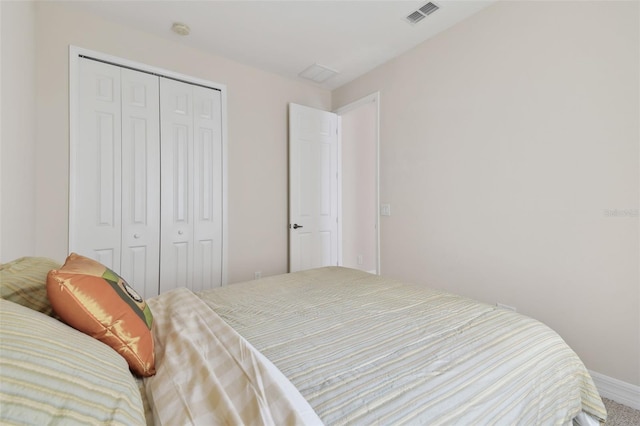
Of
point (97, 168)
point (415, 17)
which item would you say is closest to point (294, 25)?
point (415, 17)

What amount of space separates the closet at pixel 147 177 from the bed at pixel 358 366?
53.9 inches

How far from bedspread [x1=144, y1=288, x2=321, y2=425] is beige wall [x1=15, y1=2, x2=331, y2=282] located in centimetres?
158

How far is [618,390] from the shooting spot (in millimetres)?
1702

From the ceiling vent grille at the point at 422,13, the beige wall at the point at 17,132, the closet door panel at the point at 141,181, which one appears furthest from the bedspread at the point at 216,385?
the ceiling vent grille at the point at 422,13

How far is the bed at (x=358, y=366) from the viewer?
689 mm

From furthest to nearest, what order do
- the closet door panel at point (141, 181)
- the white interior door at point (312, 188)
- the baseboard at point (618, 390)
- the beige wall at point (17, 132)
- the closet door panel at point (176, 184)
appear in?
the white interior door at point (312, 188), the closet door panel at point (176, 184), the closet door panel at point (141, 181), the baseboard at point (618, 390), the beige wall at point (17, 132)

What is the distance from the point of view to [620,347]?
1.70 meters

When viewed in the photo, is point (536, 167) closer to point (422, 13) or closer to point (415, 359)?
point (422, 13)

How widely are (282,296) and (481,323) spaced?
0.99 m

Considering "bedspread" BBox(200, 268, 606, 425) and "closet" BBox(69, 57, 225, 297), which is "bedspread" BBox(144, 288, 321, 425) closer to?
"bedspread" BBox(200, 268, 606, 425)

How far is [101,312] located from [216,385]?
1.37ft

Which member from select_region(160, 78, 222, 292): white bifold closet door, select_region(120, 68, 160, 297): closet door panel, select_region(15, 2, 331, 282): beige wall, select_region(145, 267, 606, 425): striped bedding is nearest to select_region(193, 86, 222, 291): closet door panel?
select_region(160, 78, 222, 292): white bifold closet door

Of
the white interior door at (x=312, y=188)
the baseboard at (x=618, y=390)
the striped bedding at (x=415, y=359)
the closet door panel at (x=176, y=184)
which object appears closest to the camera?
the striped bedding at (x=415, y=359)

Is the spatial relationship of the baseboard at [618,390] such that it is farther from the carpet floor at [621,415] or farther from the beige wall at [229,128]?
the beige wall at [229,128]
